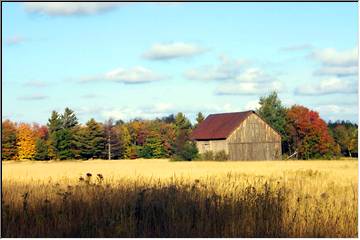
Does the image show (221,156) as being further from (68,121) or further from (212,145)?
(68,121)

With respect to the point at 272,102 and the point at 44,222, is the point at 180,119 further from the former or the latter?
the point at 44,222

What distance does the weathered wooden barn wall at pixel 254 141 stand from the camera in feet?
183

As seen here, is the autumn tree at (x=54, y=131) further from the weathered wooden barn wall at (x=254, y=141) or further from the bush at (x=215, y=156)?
the weathered wooden barn wall at (x=254, y=141)

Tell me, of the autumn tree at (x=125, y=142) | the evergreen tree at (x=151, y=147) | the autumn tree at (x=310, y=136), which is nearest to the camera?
the autumn tree at (x=125, y=142)

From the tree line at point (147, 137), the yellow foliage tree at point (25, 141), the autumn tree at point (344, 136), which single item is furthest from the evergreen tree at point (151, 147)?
the autumn tree at point (344, 136)


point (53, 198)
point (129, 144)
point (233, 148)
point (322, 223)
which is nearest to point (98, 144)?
point (129, 144)

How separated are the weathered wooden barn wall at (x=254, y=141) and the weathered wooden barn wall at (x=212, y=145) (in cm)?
57

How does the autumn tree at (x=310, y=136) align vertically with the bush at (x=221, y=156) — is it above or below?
above

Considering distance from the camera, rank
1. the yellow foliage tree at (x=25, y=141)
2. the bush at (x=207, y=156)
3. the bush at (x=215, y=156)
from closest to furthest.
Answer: the yellow foliage tree at (x=25, y=141) → the bush at (x=207, y=156) → the bush at (x=215, y=156)

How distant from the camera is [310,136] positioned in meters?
53.8

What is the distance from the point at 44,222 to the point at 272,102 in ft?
190

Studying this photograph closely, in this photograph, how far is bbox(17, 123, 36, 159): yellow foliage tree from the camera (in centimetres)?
3834

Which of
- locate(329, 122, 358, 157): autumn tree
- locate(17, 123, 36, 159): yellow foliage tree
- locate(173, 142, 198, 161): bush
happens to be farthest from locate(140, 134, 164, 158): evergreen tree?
locate(329, 122, 358, 157): autumn tree

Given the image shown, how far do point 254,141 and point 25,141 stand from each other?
1014 inches
